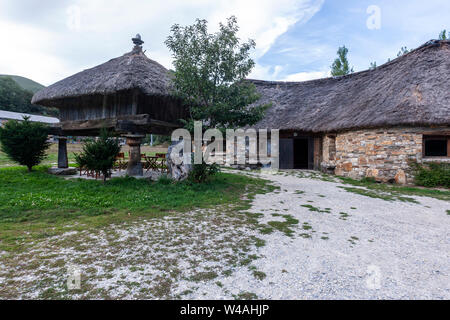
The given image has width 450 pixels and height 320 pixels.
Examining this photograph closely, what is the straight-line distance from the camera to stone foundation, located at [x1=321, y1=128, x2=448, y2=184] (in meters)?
8.77

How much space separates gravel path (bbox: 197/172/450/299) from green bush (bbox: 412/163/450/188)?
3650mm

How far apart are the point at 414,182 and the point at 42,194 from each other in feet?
41.0

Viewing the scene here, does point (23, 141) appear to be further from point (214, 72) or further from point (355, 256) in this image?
point (355, 256)

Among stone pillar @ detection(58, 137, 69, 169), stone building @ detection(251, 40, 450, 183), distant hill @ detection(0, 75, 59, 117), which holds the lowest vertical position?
stone pillar @ detection(58, 137, 69, 169)

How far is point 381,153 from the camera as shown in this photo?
369 inches

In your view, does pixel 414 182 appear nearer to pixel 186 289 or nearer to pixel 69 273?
pixel 186 289

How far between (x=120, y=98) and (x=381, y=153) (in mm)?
10676

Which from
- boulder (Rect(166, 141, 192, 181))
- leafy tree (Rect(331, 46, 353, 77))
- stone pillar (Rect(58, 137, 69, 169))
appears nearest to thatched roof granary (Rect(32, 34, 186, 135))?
stone pillar (Rect(58, 137, 69, 169))

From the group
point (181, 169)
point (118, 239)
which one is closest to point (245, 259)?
point (118, 239)

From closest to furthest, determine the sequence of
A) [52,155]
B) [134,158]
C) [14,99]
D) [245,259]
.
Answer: [245,259]
[134,158]
[52,155]
[14,99]

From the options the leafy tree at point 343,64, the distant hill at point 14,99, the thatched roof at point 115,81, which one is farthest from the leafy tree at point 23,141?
the distant hill at point 14,99

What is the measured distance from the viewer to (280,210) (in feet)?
17.0

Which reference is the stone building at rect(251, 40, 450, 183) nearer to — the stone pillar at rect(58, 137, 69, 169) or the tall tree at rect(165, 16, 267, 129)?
the tall tree at rect(165, 16, 267, 129)

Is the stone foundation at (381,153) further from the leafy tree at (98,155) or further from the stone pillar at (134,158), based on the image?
the leafy tree at (98,155)
